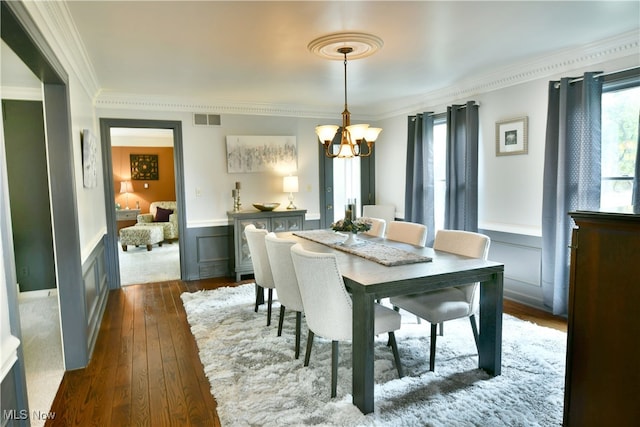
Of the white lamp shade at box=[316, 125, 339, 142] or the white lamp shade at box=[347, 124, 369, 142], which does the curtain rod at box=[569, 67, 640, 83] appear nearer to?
the white lamp shade at box=[347, 124, 369, 142]

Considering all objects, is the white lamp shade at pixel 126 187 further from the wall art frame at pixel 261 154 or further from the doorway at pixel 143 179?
the wall art frame at pixel 261 154

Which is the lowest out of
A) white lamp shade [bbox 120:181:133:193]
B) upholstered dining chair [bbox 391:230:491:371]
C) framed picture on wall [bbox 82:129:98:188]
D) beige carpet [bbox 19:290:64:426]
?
beige carpet [bbox 19:290:64:426]

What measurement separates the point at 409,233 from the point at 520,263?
141cm

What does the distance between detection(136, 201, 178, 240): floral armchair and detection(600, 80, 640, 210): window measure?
7222 millimetres

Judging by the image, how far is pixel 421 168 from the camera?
5.18 metres

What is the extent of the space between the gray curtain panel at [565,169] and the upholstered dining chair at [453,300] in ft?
3.87

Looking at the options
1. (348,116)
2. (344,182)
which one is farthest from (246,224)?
(348,116)

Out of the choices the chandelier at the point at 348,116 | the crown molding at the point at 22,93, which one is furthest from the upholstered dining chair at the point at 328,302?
the crown molding at the point at 22,93

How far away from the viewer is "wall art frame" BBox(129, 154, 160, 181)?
30.0 feet

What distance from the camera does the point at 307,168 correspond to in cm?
590

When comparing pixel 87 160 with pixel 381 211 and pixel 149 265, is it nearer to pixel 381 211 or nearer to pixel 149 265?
pixel 149 265

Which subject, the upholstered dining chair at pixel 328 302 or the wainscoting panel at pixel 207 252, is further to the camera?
the wainscoting panel at pixel 207 252

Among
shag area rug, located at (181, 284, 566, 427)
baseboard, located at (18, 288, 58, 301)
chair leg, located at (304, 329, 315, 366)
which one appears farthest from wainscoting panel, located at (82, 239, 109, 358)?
chair leg, located at (304, 329, 315, 366)

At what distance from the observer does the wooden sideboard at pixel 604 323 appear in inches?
64.3
